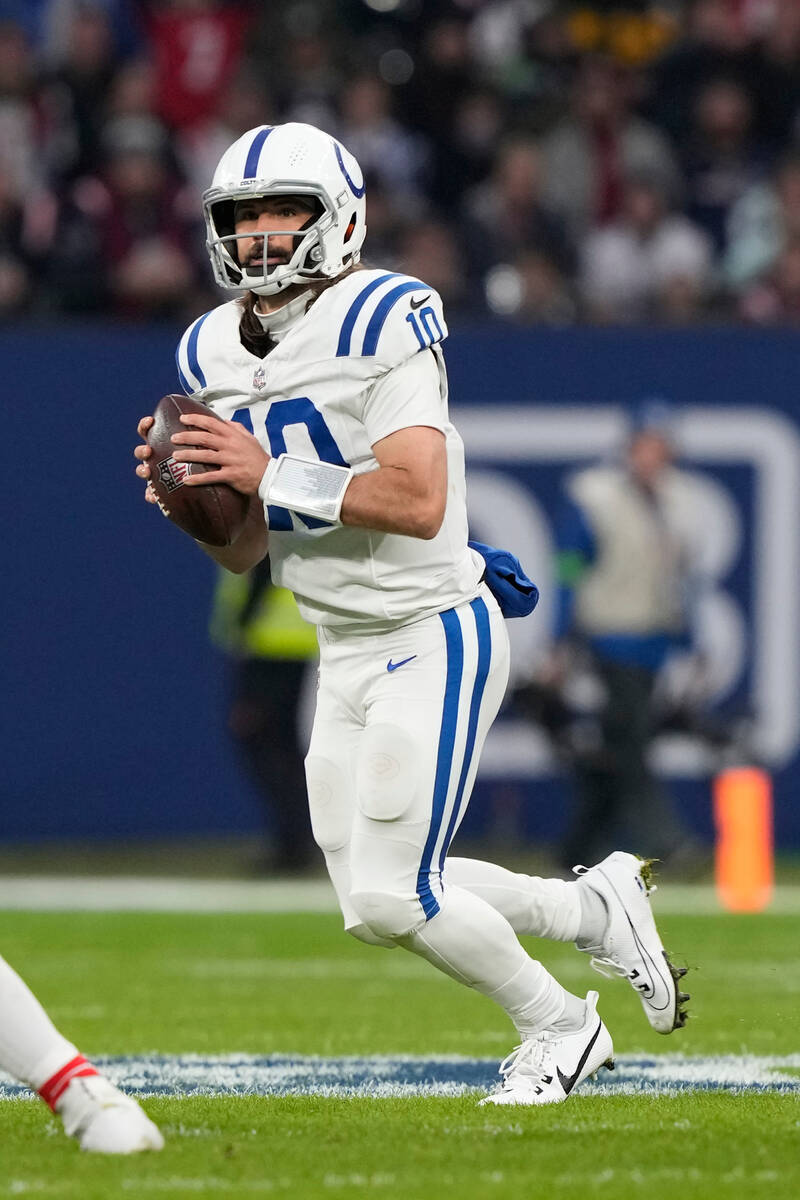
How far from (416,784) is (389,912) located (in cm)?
24

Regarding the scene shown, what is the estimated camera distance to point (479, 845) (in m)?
9.81

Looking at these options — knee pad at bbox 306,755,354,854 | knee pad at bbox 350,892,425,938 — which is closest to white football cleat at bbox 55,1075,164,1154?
knee pad at bbox 350,892,425,938

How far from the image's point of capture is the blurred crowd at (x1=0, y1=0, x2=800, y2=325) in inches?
400

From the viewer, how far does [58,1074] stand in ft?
11.6

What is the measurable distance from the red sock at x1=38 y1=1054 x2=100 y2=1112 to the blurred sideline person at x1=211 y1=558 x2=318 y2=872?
18.4 ft

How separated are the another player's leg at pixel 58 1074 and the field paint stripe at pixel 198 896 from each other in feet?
15.0

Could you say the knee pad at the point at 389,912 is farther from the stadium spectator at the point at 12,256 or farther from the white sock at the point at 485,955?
the stadium spectator at the point at 12,256

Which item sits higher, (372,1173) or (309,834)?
(372,1173)

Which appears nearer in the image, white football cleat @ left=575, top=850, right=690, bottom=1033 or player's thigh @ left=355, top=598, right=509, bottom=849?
player's thigh @ left=355, top=598, right=509, bottom=849

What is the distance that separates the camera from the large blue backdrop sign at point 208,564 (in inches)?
378

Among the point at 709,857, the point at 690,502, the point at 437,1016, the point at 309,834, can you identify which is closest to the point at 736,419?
the point at 690,502

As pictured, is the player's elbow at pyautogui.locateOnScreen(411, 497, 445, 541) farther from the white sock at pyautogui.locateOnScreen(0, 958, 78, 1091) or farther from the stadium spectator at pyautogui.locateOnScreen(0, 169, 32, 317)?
the stadium spectator at pyautogui.locateOnScreen(0, 169, 32, 317)

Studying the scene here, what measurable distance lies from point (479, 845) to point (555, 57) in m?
4.14

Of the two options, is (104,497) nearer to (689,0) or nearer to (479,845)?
(479,845)
